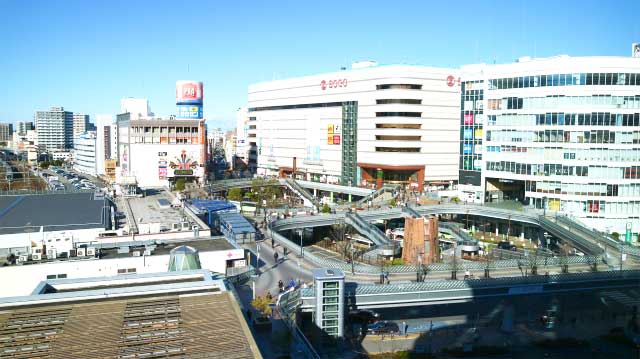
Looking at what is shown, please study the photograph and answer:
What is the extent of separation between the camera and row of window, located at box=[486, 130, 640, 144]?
131 ft

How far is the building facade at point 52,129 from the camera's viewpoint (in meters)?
172

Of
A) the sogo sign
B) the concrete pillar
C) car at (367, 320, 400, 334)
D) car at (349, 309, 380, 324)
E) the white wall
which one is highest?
the sogo sign

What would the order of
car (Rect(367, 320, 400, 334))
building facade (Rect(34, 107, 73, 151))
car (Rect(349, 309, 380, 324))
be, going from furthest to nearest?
1. building facade (Rect(34, 107, 73, 151))
2. car (Rect(349, 309, 380, 324))
3. car (Rect(367, 320, 400, 334))

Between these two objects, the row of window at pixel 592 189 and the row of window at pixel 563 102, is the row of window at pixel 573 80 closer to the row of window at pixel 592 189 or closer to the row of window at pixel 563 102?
the row of window at pixel 563 102

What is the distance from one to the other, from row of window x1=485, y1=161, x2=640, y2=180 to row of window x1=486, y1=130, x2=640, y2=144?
1.80m

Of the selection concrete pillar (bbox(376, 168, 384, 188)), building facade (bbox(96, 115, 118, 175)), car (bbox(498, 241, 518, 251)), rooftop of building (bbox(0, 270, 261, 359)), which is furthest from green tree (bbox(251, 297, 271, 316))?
building facade (bbox(96, 115, 118, 175))

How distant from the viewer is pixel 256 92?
3187 inches

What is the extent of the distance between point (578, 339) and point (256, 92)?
63752 mm

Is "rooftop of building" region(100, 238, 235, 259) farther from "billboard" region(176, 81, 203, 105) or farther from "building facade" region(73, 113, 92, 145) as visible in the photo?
"building facade" region(73, 113, 92, 145)

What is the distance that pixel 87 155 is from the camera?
11644cm

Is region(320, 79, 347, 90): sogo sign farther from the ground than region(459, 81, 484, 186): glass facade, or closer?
farther from the ground

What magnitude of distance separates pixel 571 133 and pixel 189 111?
53.0 m

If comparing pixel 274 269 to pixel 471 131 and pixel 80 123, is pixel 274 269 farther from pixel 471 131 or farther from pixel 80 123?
pixel 80 123

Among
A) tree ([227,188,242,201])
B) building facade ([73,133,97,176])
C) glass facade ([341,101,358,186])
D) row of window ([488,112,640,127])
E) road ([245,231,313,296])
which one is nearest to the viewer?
road ([245,231,313,296])
